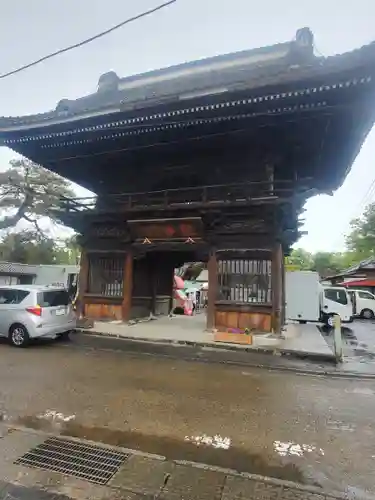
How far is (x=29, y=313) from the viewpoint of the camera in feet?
27.8

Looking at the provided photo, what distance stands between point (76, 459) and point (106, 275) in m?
9.80

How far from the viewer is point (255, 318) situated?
10305 mm

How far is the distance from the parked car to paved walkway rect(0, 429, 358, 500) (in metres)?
5.87

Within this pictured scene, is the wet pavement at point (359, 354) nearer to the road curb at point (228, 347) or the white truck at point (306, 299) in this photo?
the road curb at point (228, 347)

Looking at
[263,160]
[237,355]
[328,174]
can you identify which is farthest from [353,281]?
[237,355]

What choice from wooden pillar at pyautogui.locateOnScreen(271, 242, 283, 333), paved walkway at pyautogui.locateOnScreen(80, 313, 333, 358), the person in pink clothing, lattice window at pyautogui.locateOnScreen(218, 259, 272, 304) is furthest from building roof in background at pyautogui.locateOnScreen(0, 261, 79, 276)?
wooden pillar at pyautogui.locateOnScreen(271, 242, 283, 333)

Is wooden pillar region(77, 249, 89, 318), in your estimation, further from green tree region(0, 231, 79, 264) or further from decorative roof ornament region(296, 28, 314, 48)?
green tree region(0, 231, 79, 264)

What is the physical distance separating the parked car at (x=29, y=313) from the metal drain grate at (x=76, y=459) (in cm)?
553

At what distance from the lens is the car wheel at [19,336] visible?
27.9 ft

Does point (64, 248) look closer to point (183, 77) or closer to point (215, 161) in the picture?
point (183, 77)

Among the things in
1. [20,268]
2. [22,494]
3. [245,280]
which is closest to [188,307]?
[245,280]

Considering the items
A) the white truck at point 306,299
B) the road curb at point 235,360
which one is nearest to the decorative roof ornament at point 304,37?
the white truck at point 306,299

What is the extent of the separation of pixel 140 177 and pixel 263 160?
14.8 feet

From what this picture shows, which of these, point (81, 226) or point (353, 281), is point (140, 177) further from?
point (353, 281)
